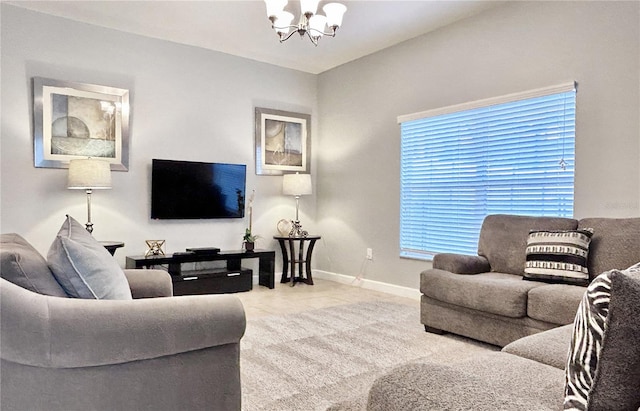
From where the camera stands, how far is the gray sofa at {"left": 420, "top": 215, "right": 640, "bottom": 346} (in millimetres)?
2736

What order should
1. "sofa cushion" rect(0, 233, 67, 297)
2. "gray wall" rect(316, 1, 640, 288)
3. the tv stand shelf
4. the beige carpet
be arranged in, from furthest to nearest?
the tv stand shelf
"gray wall" rect(316, 1, 640, 288)
the beige carpet
"sofa cushion" rect(0, 233, 67, 297)

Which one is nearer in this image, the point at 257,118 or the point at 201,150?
the point at 201,150

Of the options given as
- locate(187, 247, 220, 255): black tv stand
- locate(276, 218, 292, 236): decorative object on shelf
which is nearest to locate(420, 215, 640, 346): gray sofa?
locate(187, 247, 220, 255): black tv stand

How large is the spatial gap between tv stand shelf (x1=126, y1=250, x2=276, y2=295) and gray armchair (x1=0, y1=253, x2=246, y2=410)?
3.10 m

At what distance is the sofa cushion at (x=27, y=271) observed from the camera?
1.50 metres

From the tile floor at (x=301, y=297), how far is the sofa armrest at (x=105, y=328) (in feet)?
8.02

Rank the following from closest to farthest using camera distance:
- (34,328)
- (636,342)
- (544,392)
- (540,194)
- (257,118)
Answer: (636,342) < (544,392) < (34,328) < (540,194) < (257,118)

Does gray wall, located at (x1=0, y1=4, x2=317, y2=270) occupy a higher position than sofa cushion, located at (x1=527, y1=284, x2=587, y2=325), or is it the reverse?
gray wall, located at (x1=0, y1=4, x2=317, y2=270)

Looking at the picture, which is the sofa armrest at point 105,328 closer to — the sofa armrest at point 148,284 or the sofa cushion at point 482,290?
the sofa armrest at point 148,284

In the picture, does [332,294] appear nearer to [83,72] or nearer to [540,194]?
[540,194]

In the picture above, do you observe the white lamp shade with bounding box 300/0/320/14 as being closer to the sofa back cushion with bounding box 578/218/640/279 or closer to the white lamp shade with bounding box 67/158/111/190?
the white lamp shade with bounding box 67/158/111/190

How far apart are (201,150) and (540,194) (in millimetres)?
3589

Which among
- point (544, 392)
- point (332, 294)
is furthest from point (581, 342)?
point (332, 294)

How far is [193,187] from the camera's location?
504 centimetres
